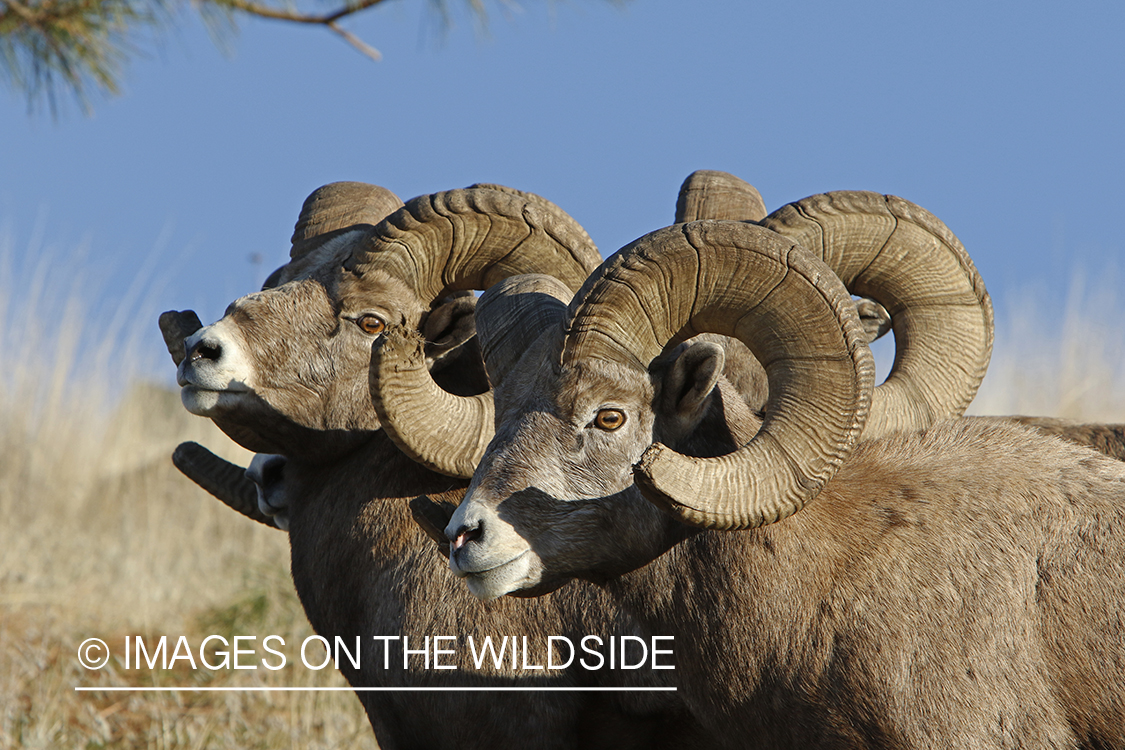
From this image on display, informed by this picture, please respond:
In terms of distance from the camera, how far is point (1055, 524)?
3.63 m

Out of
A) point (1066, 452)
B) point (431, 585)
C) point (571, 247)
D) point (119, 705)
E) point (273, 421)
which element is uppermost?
point (571, 247)

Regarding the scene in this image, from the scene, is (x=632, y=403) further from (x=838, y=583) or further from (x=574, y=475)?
(x=838, y=583)

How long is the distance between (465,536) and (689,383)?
79 centimetres

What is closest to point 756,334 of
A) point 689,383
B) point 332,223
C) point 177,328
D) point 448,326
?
point 689,383

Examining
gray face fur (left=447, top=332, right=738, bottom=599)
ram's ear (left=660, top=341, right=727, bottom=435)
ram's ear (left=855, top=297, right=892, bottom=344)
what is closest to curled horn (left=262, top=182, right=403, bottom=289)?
gray face fur (left=447, top=332, right=738, bottom=599)

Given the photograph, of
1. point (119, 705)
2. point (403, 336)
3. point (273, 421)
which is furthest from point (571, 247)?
point (119, 705)

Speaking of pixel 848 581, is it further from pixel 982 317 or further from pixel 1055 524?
pixel 982 317

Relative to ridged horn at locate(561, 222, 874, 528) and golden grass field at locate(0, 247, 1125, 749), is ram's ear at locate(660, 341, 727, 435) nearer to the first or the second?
ridged horn at locate(561, 222, 874, 528)

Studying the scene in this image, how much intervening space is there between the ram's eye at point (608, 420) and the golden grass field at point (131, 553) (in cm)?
355

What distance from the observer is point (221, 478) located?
553cm

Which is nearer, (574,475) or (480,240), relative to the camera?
(574,475)

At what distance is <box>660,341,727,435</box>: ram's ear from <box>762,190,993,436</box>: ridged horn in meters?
0.96

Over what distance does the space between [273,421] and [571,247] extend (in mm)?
1336

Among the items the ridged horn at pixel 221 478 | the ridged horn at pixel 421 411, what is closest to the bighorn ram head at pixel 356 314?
the ridged horn at pixel 421 411
